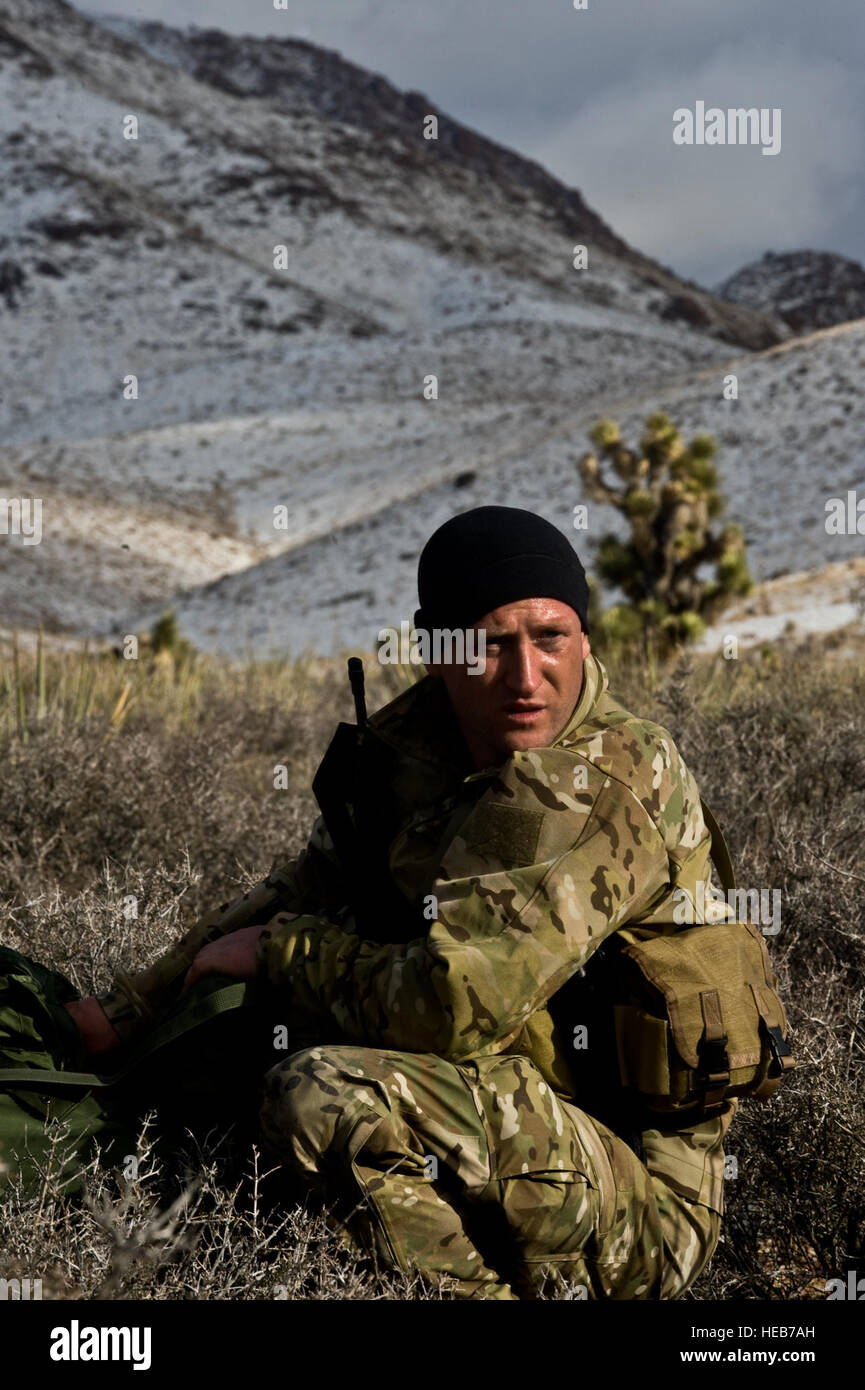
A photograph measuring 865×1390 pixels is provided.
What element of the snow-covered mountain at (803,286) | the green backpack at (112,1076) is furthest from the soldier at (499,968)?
the snow-covered mountain at (803,286)

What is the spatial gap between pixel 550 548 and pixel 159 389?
117ft

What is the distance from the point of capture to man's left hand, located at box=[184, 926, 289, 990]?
226 centimetres

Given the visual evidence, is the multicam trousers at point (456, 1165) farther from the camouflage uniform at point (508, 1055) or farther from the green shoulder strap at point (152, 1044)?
the green shoulder strap at point (152, 1044)

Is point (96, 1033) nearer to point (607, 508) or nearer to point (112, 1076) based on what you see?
point (112, 1076)

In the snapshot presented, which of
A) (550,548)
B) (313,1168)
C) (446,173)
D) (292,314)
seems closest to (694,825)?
(550,548)

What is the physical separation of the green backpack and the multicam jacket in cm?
14

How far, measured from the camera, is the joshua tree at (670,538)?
1016 cm

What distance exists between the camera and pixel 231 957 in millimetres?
2277

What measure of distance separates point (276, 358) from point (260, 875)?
36.1 meters

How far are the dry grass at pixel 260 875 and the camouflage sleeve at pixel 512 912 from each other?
13.7 inches

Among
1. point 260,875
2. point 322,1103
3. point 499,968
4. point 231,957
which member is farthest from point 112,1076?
point 260,875
